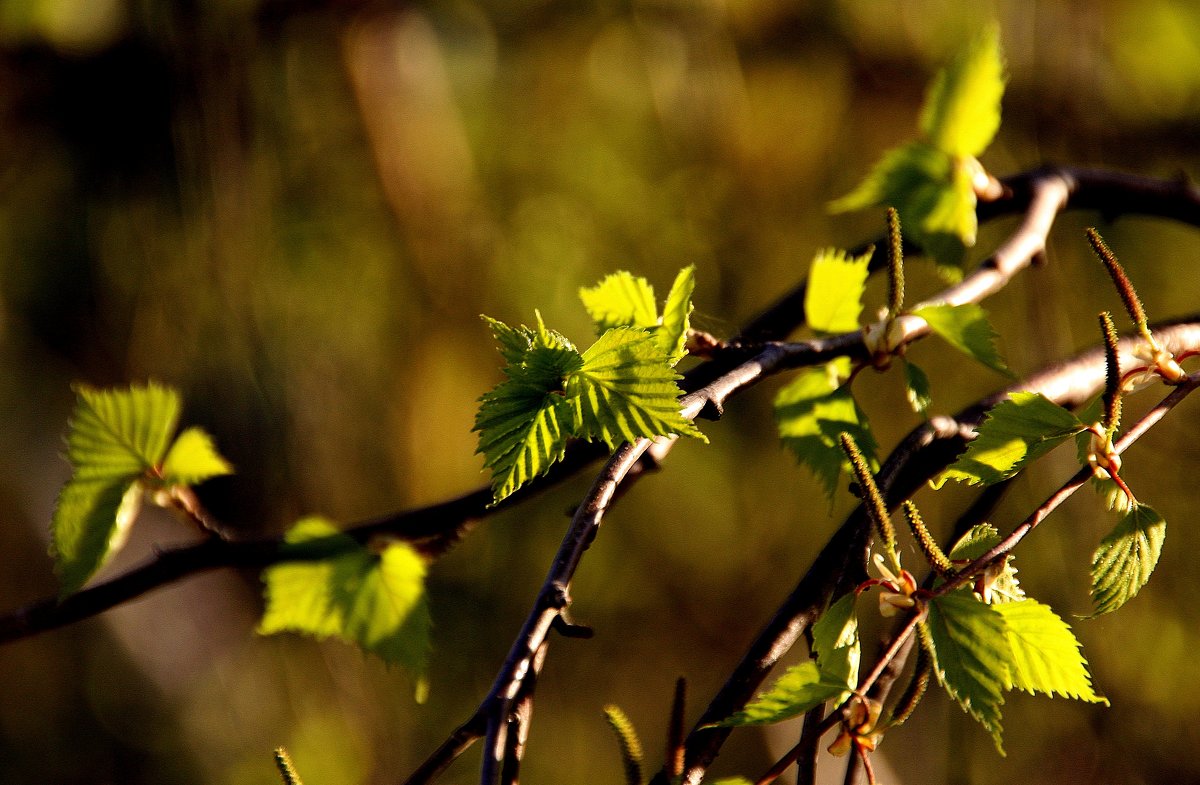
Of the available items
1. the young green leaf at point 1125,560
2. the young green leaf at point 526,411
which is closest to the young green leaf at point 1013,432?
the young green leaf at point 1125,560

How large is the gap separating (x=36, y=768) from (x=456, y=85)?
1.77m

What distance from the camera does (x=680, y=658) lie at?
80.3 inches

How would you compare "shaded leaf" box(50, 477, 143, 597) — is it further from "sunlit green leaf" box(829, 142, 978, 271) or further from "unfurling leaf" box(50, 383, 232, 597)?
"sunlit green leaf" box(829, 142, 978, 271)

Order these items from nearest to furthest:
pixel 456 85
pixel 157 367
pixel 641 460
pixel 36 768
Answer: pixel 641 460
pixel 157 367
pixel 456 85
pixel 36 768

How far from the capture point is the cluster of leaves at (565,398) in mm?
308

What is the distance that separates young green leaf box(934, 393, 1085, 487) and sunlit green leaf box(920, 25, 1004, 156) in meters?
0.23

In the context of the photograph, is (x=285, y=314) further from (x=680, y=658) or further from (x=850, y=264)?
(x=850, y=264)

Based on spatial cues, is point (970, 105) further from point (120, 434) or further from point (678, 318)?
point (120, 434)

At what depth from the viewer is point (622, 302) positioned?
39 centimetres

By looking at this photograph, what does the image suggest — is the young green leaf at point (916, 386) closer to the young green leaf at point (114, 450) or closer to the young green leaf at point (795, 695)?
the young green leaf at point (795, 695)

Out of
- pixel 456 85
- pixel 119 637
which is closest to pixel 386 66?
pixel 456 85

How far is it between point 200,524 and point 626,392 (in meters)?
0.23

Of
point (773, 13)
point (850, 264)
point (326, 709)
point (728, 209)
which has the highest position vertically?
point (773, 13)

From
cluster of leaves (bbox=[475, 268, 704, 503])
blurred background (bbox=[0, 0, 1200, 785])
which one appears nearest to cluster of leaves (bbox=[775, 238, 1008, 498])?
cluster of leaves (bbox=[475, 268, 704, 503])
